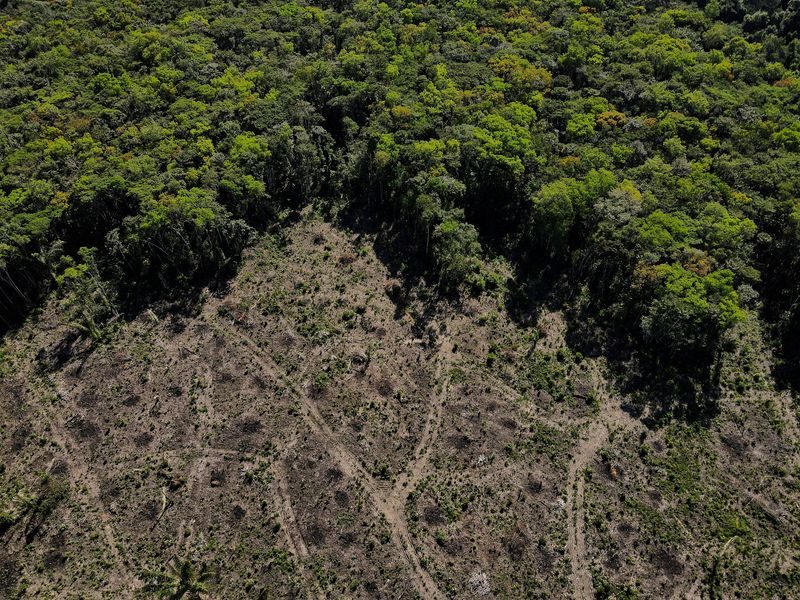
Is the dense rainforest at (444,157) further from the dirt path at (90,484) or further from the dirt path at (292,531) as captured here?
the dirt path at (292,531)

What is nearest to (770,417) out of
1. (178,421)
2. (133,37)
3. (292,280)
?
(292,280)

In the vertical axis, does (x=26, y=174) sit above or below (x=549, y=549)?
above

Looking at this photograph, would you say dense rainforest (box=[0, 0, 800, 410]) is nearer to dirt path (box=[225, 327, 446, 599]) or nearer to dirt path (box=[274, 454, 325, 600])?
dirt path (box=[225, 327, 446, 599])

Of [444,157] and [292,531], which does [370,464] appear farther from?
[444,157]

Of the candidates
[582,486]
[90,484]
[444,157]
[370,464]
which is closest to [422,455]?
[370,464]

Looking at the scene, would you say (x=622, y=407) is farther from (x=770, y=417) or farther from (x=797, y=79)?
(x=797, y=79)
